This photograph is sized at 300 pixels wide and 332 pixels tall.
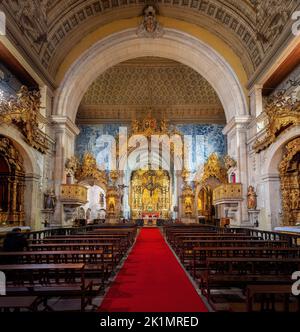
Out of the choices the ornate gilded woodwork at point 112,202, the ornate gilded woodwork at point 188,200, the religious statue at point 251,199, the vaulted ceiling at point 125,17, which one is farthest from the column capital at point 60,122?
the ornate gilded woodwork at point 188,200

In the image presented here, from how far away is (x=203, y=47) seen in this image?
17484 mm

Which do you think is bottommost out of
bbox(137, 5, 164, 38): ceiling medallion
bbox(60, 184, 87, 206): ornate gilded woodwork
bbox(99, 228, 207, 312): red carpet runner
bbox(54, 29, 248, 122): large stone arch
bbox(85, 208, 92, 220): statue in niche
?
bbox(99, 228, 207, 312): red carpet runner

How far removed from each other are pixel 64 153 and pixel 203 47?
8.68 metres

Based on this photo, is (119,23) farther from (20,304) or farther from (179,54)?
(20,304)

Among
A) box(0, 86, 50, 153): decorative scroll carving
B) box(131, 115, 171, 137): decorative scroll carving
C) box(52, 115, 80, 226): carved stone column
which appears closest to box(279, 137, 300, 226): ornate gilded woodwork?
box(0, 86, 50, 153): decorative scroll carving

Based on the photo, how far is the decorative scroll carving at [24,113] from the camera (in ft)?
36.7

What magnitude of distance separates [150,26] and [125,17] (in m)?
1.44

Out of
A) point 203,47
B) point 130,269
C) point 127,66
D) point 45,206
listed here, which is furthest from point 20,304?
point 127,66

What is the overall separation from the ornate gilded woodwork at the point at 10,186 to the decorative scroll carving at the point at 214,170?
12.9m

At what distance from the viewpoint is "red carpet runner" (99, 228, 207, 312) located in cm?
439

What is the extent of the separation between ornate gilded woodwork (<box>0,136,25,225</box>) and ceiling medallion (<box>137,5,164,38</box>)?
8.98m

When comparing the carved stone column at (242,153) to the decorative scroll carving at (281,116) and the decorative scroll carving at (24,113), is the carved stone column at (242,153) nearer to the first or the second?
the decorative scroll carving at (281,116)

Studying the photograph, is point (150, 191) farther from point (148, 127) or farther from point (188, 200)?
point (148, 127)

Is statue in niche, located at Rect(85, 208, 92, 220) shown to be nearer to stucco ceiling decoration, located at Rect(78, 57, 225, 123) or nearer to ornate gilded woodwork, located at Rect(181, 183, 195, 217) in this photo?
stucco ceiling decoration, located at Rect(78, 57, 225, 123)
